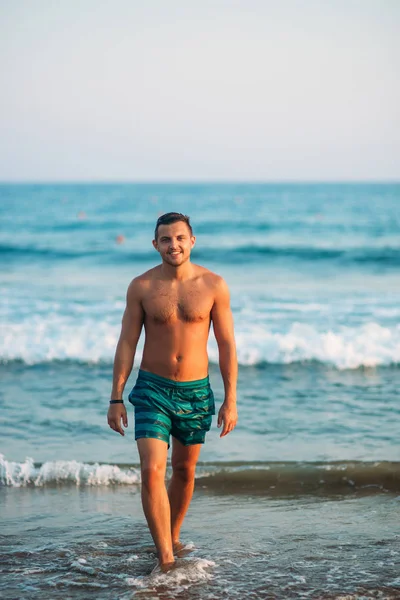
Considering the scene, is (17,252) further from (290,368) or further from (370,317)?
(290,368)

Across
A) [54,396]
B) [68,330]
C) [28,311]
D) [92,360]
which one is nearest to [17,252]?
[28,311]

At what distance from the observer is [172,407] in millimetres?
4539

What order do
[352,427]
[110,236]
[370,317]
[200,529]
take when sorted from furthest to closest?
1. [110,236]
2. [370,317]
3. [352,427]
4. [200,529]

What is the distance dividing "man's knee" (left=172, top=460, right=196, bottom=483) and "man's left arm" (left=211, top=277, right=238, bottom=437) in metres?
0.31

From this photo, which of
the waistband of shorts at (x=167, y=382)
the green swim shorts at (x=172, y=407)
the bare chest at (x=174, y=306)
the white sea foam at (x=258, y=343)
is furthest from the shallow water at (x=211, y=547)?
the white sea foam at (x=258, y=343)

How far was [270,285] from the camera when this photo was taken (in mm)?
20406

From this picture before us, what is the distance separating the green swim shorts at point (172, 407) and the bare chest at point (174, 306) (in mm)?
342

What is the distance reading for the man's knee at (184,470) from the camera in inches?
187

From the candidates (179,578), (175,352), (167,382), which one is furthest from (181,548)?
(175,352)

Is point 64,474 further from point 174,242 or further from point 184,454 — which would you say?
point 174,242

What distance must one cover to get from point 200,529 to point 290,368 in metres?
5.58

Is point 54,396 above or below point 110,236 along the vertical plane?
below

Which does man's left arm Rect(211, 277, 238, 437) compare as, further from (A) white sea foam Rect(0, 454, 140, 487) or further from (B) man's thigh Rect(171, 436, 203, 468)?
(A) white sea foam Rect(0, 454, 140, 487)

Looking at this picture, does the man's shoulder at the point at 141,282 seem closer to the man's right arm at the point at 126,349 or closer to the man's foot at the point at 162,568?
the man's right arm at the point at 126,349
